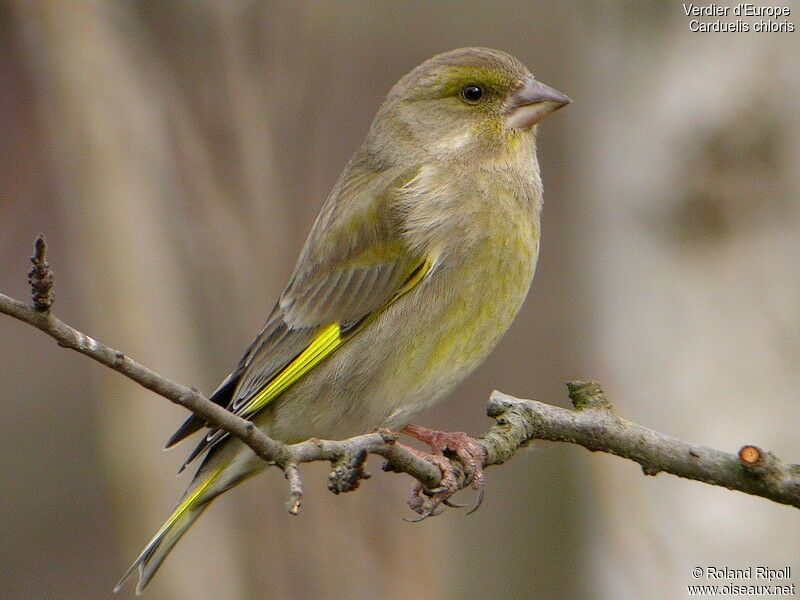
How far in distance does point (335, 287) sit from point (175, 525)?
45.4 inches

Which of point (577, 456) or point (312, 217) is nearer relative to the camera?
point (312, 217)

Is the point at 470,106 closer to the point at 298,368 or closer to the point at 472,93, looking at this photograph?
the point at 472,93

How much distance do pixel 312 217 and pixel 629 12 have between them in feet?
6.33

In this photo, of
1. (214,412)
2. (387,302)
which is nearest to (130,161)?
(387,302)

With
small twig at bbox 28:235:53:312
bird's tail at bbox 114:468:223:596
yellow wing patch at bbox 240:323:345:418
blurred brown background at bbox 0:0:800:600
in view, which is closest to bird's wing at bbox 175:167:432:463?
yellow wing patch at bbox 240:323:345:418

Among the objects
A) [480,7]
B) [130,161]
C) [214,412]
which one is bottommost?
[214,412]

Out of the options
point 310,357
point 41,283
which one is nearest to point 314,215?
point 310,357

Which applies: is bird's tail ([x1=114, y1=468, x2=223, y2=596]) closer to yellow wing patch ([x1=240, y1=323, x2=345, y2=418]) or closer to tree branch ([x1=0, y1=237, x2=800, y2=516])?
yellow wing patch ([x1=240, y1=323, x2=345, y2=418])

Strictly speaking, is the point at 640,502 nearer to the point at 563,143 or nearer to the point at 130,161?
the point at 130,161

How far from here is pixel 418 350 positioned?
4.62 meters

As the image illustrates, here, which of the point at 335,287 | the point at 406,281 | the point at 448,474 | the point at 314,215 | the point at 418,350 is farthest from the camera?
the point at 314,215

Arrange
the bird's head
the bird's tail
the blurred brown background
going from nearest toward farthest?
the bird's tail, the bird's head, the blurred brown background

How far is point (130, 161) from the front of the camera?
6574 millimetres

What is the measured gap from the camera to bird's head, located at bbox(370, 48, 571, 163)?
200 inches
